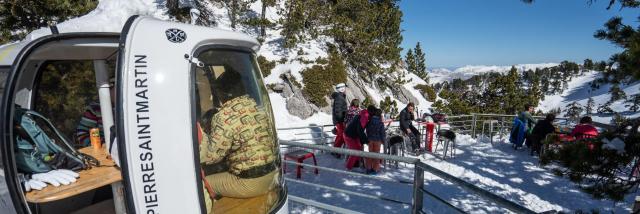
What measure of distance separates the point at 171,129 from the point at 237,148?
22.7 inches

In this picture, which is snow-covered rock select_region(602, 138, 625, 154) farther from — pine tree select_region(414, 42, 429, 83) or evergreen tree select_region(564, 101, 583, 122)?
pine tree select_region(414, 42, 429, 83)

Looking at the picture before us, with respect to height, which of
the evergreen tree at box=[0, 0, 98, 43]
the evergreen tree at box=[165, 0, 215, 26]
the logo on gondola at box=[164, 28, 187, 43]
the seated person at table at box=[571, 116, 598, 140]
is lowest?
the seated person at table at box=[571, 116, 598, 140]

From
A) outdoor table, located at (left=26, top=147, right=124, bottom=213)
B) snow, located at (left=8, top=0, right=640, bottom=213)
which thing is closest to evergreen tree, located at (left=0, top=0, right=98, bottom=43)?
snow, located at (left=8, top=0, right=640, bottom=213)

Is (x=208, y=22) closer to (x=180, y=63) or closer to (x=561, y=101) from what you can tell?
(x=180, y=63)

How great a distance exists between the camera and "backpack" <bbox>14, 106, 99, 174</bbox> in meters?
2.41

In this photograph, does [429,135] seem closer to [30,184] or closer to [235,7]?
[30,184]

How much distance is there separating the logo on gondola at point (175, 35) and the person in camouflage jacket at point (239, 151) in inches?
21.5

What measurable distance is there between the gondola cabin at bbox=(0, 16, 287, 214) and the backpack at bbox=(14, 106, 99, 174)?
0.01 metres

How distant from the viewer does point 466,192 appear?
25.0 feet

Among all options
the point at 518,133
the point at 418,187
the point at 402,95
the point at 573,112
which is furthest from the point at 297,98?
the point at 573,112

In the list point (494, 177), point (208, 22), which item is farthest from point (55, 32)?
point (208, 22)

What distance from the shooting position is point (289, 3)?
70.0 feet

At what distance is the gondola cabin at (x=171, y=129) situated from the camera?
1.96m

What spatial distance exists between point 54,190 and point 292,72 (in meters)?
18.5
